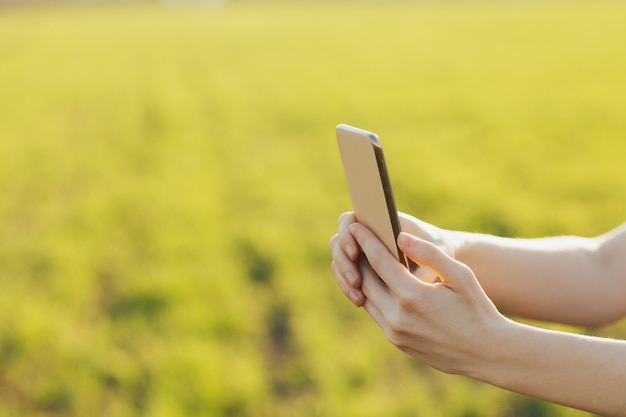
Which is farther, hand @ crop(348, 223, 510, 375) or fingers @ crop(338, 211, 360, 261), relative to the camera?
fingers @ crop(338, 211, 360, 261)

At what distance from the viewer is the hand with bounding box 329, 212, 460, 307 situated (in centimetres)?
154

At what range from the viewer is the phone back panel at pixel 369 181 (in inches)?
50.1

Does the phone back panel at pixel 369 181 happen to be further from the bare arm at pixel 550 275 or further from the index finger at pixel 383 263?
the bare arm at pixel 550 275

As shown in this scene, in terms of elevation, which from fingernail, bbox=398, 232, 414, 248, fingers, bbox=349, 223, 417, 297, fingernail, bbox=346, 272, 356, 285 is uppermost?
fingernail, bbox=398, 232, 414, 248

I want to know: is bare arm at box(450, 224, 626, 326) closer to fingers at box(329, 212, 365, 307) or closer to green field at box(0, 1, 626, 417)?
fingers at box(329, 212, 365, 307)

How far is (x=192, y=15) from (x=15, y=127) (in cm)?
1615

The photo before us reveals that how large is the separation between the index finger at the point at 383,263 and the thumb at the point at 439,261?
0.04m

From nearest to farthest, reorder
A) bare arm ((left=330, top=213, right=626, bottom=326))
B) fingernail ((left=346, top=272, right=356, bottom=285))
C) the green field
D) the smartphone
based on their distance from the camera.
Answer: the smartphone < fingernail ((left=346, top=272, right=356, bottom=285)) < bare arm ((left=330, top=213, right=626, bottom=326)) < the green field

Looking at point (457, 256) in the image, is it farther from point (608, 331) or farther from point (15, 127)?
point (15, 127)

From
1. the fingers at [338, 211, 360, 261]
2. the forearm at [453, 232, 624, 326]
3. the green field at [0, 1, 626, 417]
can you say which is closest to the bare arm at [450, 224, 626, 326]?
the forearm at [453, 232, 624, 326]

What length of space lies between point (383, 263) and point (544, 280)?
518mm

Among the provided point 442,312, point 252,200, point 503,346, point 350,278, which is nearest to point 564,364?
point 503,346

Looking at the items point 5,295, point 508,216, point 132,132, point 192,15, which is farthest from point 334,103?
point 192,15

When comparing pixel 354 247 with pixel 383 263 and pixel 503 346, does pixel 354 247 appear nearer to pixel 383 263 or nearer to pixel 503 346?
pixel 383 263
